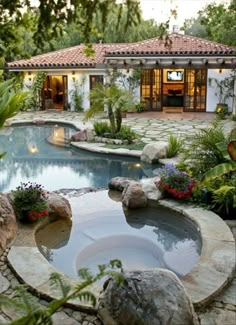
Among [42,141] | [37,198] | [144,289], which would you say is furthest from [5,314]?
[42,141]

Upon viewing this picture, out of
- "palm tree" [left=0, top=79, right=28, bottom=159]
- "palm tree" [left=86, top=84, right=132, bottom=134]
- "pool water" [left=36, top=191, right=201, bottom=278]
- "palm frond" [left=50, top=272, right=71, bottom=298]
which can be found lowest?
"pool water" [left=36, top=191, right=201, bottom=278]

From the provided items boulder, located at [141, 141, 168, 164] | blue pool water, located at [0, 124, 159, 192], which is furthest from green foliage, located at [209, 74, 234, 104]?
boulder, located at [141, 141, 168, 164]

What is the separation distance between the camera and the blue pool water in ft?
37.8

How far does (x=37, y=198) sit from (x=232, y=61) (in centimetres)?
1713

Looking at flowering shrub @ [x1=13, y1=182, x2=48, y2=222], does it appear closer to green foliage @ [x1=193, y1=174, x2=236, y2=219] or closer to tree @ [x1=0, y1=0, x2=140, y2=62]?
green foliage @ [x1=193, y1=174, x2=236, y2=219]

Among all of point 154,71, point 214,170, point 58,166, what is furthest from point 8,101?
point 154,71

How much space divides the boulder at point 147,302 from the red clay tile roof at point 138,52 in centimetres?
1659

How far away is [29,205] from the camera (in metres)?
7.29

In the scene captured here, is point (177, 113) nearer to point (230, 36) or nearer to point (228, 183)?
point (230, 36)

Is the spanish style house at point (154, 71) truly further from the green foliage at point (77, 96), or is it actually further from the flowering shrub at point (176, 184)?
the flowering shrub at point (176, 184)

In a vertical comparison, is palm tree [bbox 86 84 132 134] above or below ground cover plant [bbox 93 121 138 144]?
above

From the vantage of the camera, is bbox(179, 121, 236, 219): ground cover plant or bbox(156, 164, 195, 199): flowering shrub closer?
bbox(179, 121, 236, 219): ground cover plant

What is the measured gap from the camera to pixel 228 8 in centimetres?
2030

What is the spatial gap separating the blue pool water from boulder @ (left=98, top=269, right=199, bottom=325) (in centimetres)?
692
